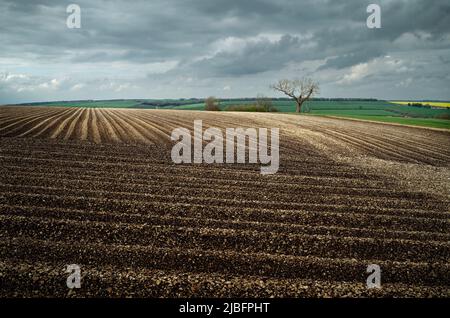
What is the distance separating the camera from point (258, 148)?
81.3ft

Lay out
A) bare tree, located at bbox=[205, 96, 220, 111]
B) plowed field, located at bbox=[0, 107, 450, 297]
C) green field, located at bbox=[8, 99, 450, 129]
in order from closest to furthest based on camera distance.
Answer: plowed field, located at bbox=[0, 107, 450, 297] < green field, located at bbox=[8, 99, 450, 129] < bare tree, located at bbox=[205, 96, 220, 111]

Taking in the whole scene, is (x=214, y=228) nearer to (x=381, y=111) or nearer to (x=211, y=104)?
(x=211, y=104)

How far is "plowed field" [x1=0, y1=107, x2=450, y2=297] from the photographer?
7371 mm

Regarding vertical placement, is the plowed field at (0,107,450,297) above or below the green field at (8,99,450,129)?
below

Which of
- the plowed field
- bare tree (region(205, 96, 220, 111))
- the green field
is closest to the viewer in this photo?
the plowed field

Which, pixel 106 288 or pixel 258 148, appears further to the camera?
pixel 258 148

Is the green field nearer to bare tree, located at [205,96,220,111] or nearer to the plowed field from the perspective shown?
bare tree, located at [205,96,220,111]

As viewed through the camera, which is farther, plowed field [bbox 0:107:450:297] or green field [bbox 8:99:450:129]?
green field [bbox 8:99:450:129]

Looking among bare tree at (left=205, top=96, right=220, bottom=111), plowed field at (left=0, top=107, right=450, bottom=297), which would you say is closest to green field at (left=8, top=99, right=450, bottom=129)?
bare tree at (left=205, top=96, right=220, bottom=111)

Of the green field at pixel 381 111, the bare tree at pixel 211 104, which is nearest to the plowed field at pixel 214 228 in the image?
the green field at pixel 381 111
